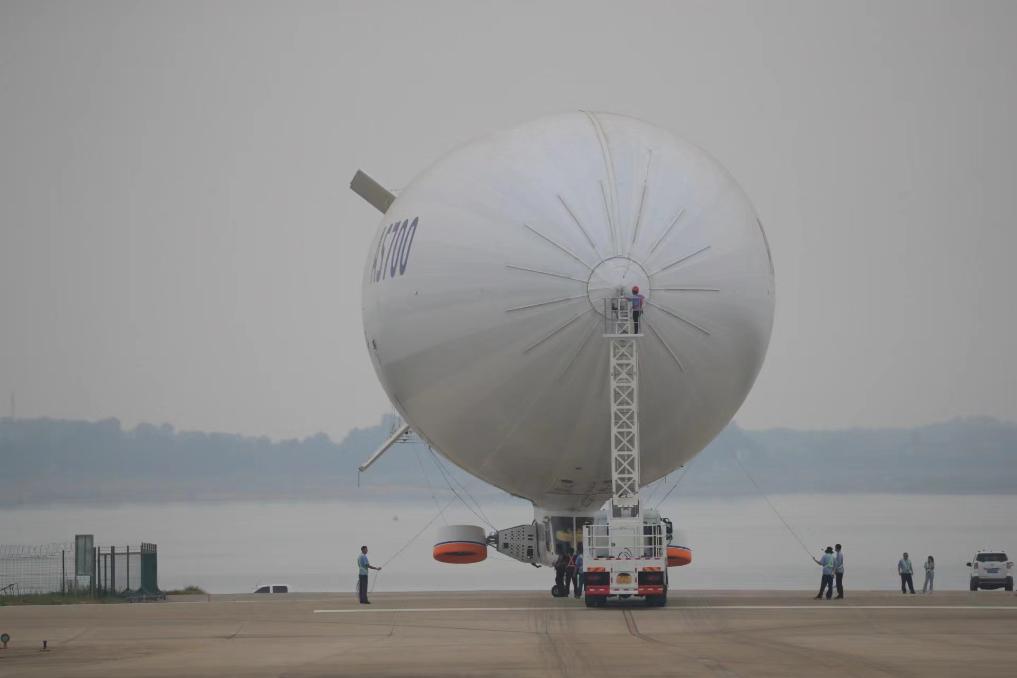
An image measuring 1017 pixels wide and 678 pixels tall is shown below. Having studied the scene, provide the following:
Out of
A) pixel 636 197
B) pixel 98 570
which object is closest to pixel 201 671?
pixel 636 197

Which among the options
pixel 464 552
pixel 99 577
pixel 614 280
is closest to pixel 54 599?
pixel 99 577

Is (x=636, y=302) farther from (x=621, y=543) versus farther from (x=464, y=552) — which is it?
(x=464, y=552)

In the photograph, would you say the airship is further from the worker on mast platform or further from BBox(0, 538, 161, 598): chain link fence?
BBox(0, 538, 161, 598): chain link fence

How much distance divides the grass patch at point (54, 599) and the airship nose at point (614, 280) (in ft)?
57.1

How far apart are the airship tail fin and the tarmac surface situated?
42.5 ft

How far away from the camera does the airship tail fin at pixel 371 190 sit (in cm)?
4622

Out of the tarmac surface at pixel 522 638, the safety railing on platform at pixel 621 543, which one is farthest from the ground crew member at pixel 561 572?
the safety railing on platform at pixel 621 543

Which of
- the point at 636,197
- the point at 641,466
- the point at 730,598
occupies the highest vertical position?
the point at 636,197

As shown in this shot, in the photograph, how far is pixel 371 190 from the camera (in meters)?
46.4

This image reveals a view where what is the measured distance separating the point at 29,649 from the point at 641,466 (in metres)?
15.0

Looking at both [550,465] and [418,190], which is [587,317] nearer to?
[550,465]

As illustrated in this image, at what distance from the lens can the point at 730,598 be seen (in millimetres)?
39969

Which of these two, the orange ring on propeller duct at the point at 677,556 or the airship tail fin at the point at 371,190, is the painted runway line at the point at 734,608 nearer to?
the orange ring on propeller duct at the point at 677,556

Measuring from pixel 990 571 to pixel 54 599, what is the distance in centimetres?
3069
